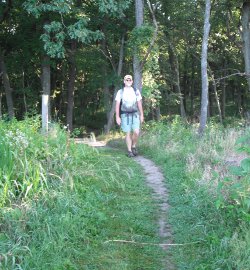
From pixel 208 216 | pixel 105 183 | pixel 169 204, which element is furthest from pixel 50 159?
pixel 208 216

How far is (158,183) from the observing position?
677cm

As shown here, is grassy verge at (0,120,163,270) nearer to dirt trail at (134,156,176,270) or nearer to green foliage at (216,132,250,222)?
dirt trail at (134,156,176,270)

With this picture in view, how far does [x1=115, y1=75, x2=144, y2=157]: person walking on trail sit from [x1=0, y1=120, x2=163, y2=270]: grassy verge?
3.06 meters

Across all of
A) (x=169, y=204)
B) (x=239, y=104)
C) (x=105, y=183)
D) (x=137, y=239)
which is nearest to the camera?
(x=137, y=239)

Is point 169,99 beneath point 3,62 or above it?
beneath

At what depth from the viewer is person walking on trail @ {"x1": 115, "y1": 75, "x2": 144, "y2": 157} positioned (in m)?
9.25

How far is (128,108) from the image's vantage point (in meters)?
9.30

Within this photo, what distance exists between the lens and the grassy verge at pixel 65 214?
12.2 feet

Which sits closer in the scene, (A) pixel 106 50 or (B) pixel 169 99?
(A) pixel 106 50

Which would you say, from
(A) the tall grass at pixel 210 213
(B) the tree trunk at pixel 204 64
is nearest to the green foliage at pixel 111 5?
(B) the tree trunk at pixel 204 64

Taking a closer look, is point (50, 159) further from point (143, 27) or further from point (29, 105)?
point (29, 105)

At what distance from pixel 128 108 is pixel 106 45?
473 inches

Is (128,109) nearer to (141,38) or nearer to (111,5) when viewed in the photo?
(141,38)

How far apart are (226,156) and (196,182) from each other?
6.72 feet
